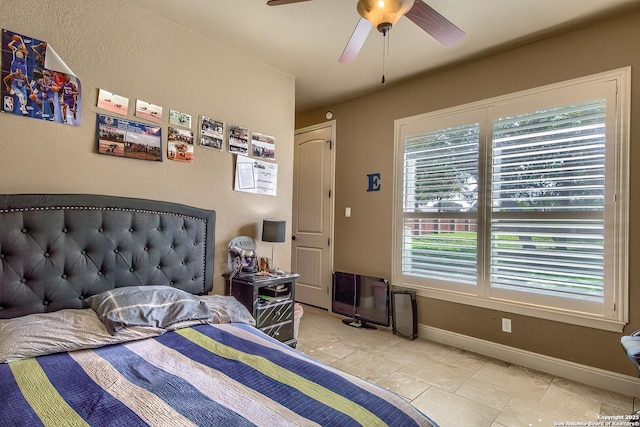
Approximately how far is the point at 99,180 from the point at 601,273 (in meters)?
3.56

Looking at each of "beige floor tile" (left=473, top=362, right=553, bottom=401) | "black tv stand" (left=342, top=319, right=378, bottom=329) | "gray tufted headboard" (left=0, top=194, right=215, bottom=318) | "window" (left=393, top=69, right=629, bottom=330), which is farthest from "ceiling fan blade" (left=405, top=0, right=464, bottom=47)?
"black tv stand" (left=342, top=319, right=378, bottom=329)

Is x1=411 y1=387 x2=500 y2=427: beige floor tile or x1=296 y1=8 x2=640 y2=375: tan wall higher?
x1=296 y1=8 x2=640 y2=375: tan wall

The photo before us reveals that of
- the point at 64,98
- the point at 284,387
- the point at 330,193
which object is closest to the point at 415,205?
the point at 330,193

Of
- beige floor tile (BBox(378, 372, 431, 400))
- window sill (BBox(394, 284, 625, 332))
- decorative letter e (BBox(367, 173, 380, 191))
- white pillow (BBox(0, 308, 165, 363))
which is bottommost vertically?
beige floor tile (BBox(378, 372, 431, 400))

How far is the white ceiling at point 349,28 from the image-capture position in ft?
7.36

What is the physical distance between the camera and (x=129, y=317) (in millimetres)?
1682

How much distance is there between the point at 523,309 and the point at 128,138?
3.34m

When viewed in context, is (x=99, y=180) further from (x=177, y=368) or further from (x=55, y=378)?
(x=177, y=368)

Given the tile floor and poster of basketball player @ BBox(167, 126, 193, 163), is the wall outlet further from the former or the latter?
poster of basketball player @ BBox(167, 126, 193, 163)

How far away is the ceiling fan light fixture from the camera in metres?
1.56

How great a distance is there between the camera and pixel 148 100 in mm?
2336

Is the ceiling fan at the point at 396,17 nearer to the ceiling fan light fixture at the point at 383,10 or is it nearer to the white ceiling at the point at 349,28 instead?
the ceiling fan light fixture at the point at 383,10

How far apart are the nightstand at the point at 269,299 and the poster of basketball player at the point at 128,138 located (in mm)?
1132

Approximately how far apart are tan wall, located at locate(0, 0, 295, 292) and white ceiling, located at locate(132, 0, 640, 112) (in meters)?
0.20
